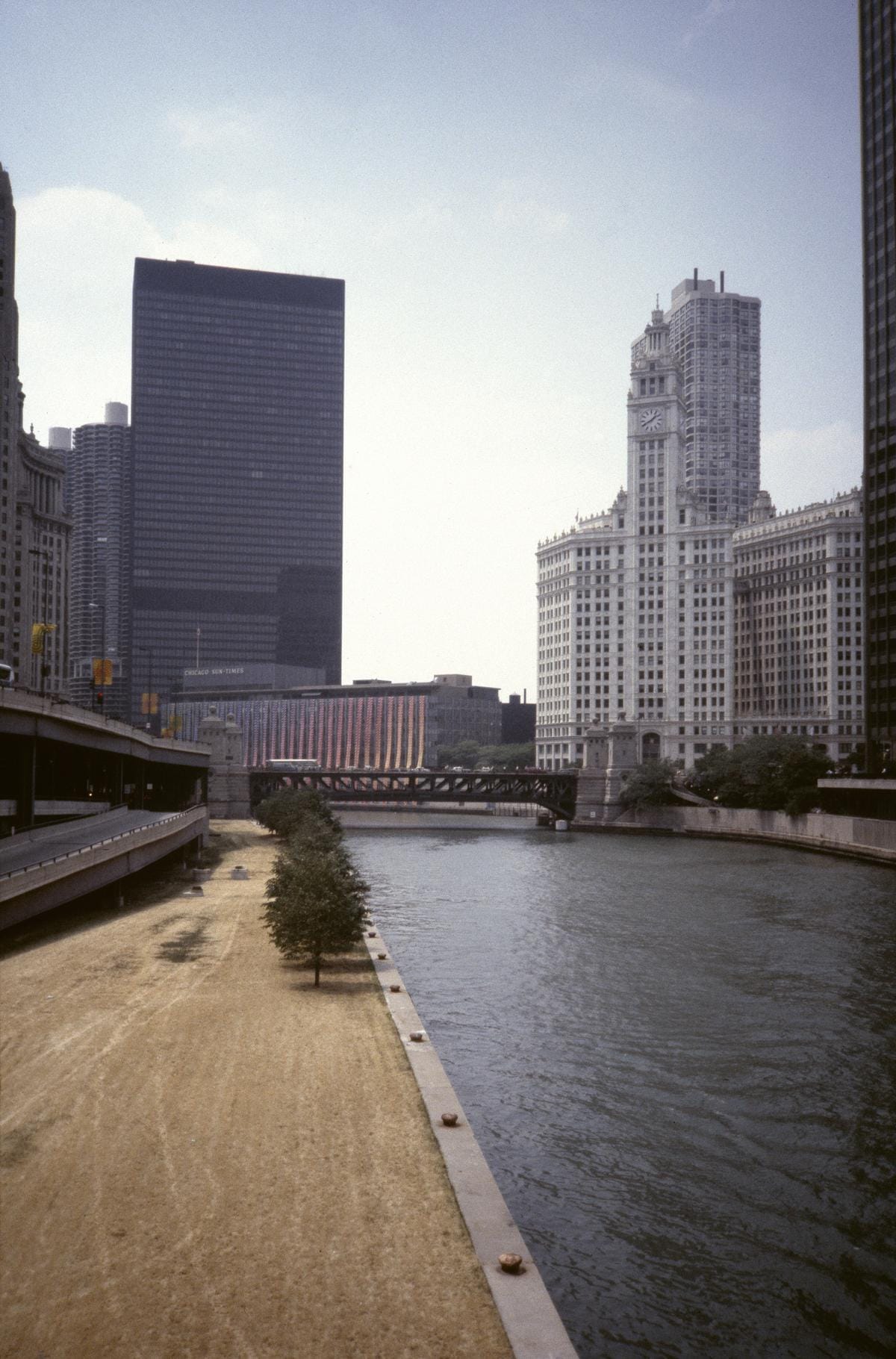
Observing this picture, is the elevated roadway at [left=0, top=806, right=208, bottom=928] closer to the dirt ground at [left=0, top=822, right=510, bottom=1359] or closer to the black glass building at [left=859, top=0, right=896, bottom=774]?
the dirt ground at [left=0, top=822, right=510, bottom=1359]

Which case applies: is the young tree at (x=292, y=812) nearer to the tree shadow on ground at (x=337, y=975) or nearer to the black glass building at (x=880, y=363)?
the tree shadow on ground at (x=337, y=975)

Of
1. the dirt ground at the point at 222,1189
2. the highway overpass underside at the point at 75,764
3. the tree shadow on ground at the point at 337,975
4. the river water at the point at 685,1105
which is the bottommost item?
the river water at the point at 685,1105

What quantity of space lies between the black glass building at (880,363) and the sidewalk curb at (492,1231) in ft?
398

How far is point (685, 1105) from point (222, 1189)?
1596 centimetres

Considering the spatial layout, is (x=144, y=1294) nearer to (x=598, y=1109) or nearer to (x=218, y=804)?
(x=598, y=1109)

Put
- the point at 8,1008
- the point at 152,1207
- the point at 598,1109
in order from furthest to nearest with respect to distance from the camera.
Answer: the point at 8,1008, the point at 598,1109, the point at 152,1207

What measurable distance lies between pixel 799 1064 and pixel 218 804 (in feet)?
473

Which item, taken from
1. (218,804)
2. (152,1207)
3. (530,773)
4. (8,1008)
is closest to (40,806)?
(8,1008)

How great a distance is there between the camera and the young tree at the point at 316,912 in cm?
4619

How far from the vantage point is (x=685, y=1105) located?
3322cm

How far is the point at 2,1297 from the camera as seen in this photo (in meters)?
18.0

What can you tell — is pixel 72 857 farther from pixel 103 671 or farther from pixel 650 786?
pixel 650 786

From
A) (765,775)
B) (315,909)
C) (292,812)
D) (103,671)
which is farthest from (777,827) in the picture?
(315,909)

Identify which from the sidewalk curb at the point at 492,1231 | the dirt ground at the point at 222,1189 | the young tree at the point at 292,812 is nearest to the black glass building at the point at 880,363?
the young tree at the point at 292,812
